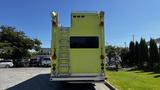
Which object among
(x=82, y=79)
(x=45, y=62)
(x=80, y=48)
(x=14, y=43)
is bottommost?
(x=82, y=79)

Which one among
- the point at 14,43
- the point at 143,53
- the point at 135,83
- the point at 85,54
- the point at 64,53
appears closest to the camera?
the point at 64,53

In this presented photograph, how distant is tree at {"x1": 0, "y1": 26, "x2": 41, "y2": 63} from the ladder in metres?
58.4

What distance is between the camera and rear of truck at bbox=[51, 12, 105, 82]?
16625 mm

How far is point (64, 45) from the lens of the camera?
16.8 meters

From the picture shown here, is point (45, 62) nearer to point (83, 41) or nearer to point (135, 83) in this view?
point (135, 83)

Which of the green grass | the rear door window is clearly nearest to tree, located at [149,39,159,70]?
the green grass

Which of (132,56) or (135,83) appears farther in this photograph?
(132,56)

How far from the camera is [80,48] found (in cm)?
1702

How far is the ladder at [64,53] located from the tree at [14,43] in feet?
191

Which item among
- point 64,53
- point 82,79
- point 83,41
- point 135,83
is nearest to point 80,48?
point 83,41

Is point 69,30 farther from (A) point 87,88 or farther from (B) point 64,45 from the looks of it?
(A) point 87,88

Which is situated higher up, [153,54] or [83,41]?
[153,54]

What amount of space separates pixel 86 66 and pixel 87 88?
1980 millimetres

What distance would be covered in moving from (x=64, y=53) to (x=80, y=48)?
86cm
